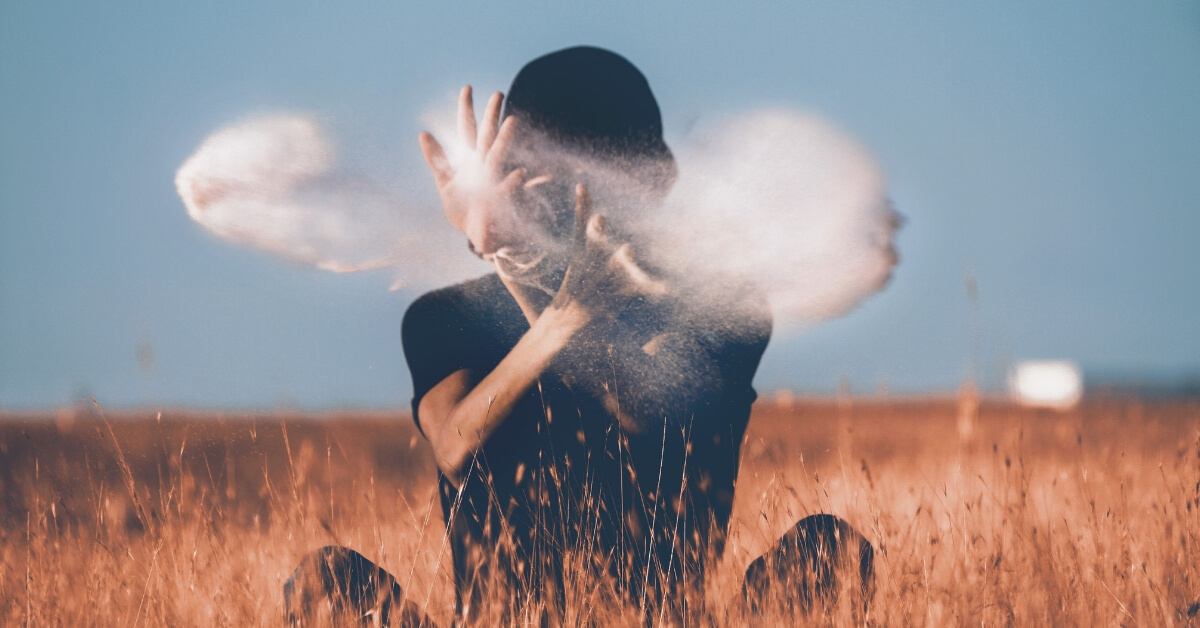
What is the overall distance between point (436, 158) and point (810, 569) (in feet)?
4.55

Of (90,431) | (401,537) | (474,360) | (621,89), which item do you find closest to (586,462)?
(474,360)

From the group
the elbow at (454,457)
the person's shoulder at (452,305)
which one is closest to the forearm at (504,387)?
the elbow at (454,457)

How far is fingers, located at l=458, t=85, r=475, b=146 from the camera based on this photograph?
2.01 m

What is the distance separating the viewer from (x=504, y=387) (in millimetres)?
1892

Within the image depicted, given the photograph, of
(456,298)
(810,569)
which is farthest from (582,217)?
(810,569)

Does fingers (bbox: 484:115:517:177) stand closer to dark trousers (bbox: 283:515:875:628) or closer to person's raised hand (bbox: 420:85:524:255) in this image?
person's raised hand (bbox: 420:85:524:255)

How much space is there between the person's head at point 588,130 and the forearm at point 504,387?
0.28m

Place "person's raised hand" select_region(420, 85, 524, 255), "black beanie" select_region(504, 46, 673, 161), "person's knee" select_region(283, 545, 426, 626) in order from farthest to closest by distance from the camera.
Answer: "black beanie" select_region(504, 46, 673, 161), "person's raised hand" select_region(420, 85, 524, 255), "person's knee" select_region(283, 545, 426, 626)

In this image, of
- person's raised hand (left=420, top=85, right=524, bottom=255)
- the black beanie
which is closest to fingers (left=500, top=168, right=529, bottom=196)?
person's raised hand (left=420, top=85, right=524, bottom=255)

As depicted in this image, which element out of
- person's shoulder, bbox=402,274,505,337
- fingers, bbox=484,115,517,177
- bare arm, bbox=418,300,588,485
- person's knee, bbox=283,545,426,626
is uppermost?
fingers, bbox=484,115,517,177

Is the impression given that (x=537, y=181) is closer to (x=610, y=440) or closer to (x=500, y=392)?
(x=500, y=392)

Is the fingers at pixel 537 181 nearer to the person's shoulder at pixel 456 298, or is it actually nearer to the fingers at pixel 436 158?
the fingers at pixel 436 158

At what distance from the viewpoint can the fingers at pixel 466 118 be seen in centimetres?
201

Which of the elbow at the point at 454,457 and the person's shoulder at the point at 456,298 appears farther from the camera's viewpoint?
the person's shoulder at the point at 456,298
